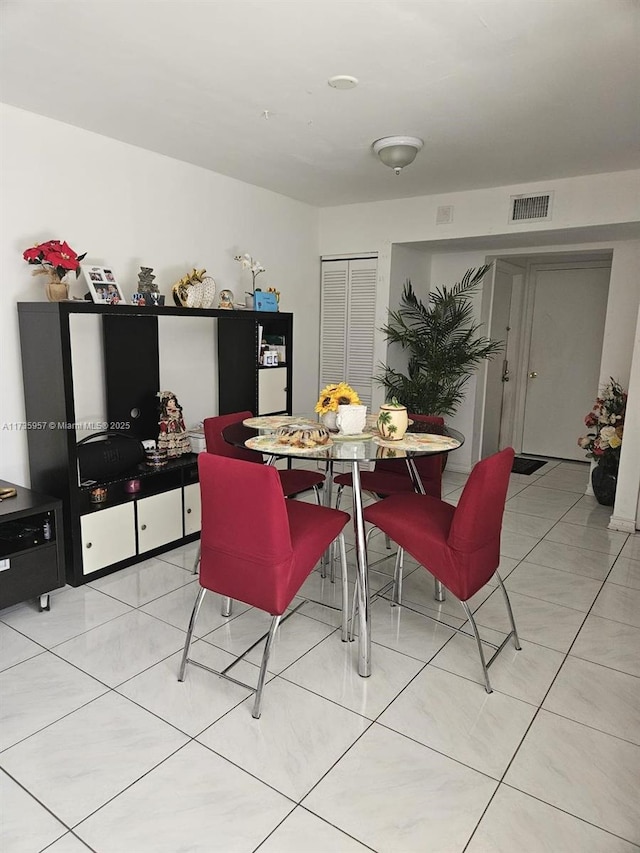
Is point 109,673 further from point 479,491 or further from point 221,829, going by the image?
point 479,491

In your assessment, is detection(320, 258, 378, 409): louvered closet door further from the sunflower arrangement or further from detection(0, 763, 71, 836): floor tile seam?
detection(0, 763, 71, 836): floor tile seam

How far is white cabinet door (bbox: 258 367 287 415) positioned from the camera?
13.9 ft

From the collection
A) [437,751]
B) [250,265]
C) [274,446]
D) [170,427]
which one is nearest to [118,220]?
[250,265]

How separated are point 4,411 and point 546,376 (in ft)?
17.0

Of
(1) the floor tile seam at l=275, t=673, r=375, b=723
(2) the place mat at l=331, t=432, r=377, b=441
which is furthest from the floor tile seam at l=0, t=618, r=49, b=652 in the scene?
(2) the place mat at l=331, t=432, r=377, b=441

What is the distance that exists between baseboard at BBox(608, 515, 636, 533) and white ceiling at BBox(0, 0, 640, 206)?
2.39 metres

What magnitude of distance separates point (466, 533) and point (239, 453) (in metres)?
1.47

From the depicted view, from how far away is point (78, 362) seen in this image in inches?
133

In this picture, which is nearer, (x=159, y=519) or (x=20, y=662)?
(x=20, y=662)

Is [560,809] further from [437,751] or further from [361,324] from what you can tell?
[361,324]

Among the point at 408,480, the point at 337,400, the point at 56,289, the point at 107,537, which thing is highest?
the point at 56,289

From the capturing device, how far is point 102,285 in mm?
3260

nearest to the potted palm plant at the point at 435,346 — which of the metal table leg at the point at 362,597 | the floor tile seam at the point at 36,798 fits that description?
the metal table leg at the point at 362,597

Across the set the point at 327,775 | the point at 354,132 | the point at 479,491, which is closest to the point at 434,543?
the point at 479,491
